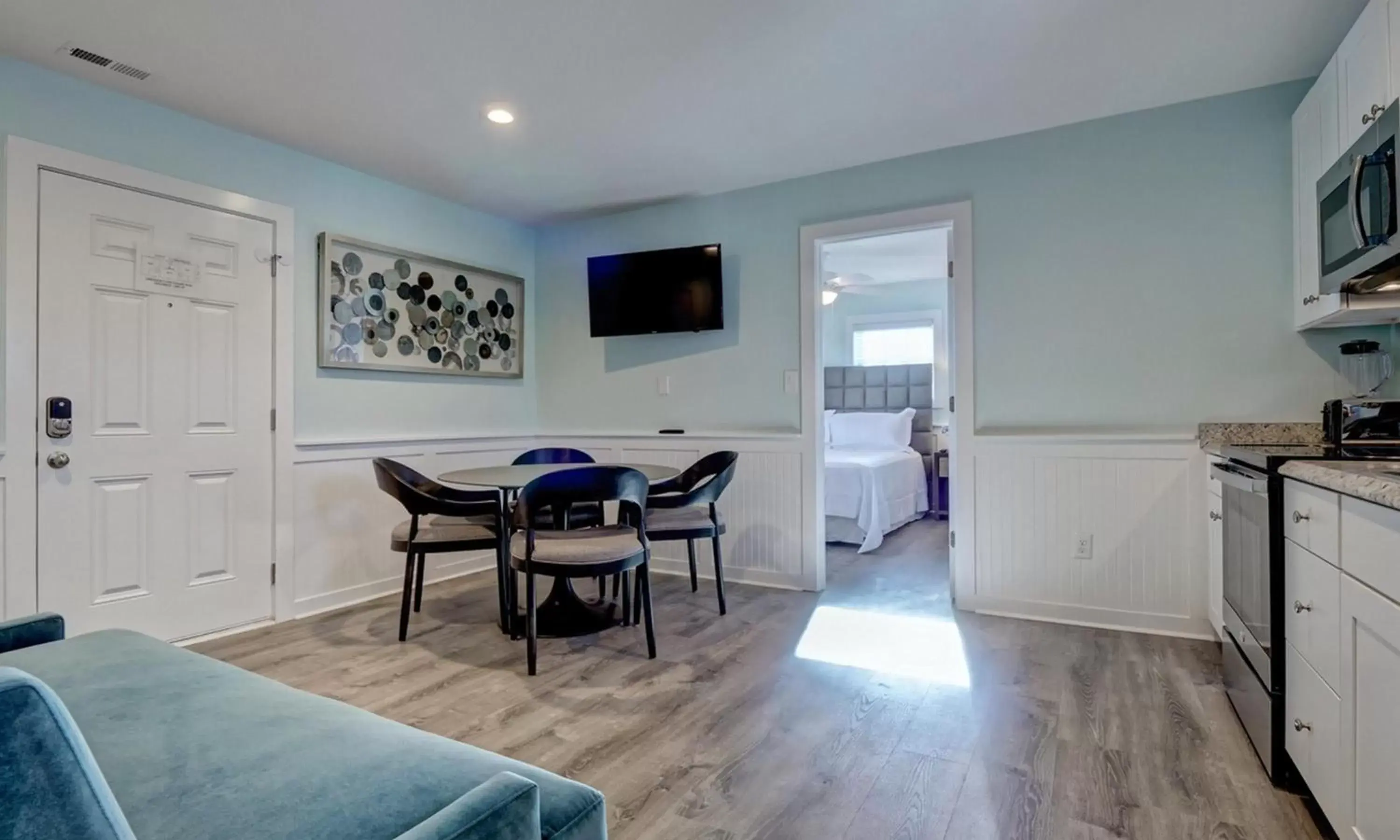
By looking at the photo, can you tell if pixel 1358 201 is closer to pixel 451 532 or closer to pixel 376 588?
pixel 451 532

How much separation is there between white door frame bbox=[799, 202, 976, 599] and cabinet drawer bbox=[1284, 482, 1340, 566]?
5.54 feet

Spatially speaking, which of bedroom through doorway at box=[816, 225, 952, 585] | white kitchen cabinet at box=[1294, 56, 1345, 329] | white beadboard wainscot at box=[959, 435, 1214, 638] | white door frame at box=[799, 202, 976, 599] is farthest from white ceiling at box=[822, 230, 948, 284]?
white kitchen cabinet at box=[1294, 56, 1345, 329]

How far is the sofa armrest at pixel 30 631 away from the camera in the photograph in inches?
54.9

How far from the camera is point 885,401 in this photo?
719cm

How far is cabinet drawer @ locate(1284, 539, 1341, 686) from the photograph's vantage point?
1.49 m

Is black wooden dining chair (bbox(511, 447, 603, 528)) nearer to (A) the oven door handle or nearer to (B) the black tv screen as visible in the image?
(B) the black tv screen

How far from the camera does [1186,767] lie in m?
1.89

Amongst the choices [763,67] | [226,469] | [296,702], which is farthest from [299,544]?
[763,67]

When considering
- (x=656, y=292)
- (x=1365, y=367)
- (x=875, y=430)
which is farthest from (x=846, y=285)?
(x=1365, y=367)

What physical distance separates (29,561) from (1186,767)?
4.03 m

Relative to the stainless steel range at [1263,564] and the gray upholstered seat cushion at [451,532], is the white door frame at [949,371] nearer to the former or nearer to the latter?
the stainless steel range at [1263,564]

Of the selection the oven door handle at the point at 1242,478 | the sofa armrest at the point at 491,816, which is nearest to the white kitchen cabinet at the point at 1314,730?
the oven door handle at the point at 1242,478

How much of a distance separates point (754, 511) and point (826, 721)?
1887mm

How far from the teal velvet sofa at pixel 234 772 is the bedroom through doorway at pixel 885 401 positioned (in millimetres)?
3106
